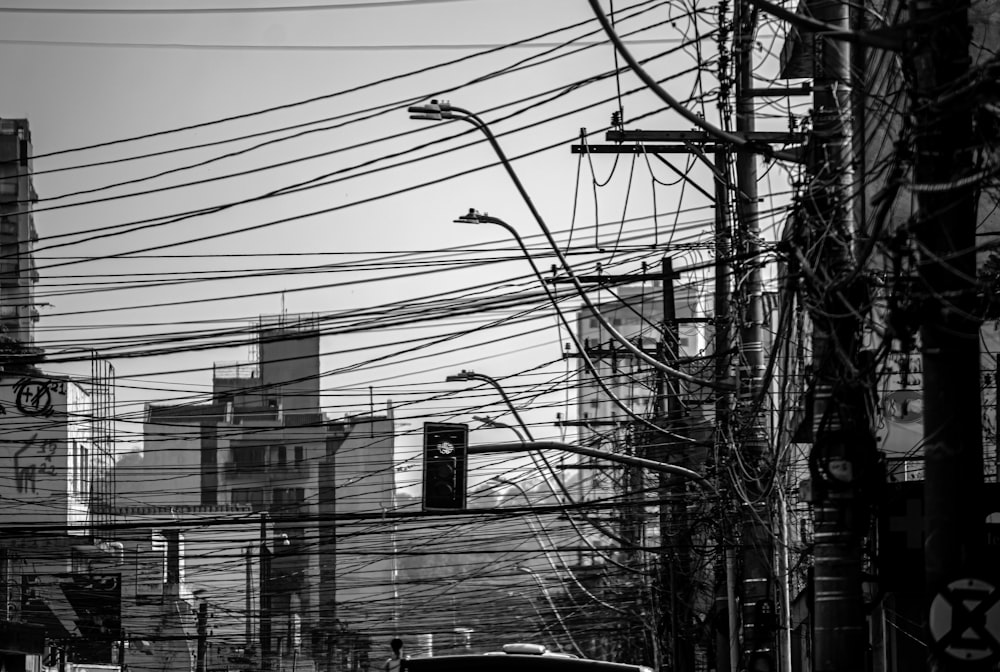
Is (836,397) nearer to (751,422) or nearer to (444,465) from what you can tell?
(751,422)

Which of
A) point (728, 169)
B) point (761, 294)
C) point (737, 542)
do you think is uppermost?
point (728, 169)

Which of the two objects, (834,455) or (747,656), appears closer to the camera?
(834,455)

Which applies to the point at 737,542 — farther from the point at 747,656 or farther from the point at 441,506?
the point at 441,506

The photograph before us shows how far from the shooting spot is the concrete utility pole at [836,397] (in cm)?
984

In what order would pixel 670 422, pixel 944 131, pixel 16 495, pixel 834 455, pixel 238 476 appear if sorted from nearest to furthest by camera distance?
pixel 944 131 → pixel 834 455 → pixel 670 422 → pixel 16 495 → pixel 238 476

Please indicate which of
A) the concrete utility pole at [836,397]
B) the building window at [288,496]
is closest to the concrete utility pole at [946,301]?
the concrete utility pole at [836,397]

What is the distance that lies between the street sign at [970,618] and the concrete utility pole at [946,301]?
0.28 feet

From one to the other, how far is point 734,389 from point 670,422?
9.89 m

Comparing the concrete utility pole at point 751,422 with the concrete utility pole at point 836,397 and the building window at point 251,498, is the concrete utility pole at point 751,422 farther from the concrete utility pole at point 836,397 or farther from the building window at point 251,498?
the building window at point 251,498

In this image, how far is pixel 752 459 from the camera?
1681 centimetres

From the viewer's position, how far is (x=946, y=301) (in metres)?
8.46

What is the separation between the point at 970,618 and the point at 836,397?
7.37 feet

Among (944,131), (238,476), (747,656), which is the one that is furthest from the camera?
(238,476)

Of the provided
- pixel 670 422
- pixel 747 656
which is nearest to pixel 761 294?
pixel 747 656
